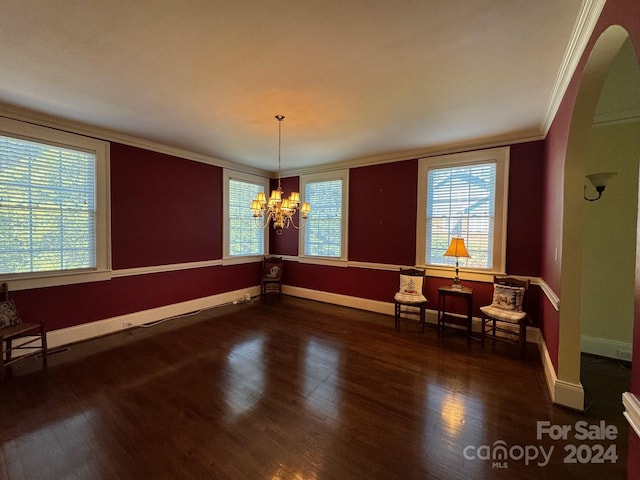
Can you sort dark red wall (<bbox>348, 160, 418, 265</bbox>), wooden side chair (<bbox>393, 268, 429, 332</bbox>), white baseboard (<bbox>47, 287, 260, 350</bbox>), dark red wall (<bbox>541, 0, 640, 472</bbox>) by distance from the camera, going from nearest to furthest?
dark red wall (<bbox>541, 0, 640, 472</bbox>) < white baseboard (<bbox>47, 287, 260, 350</bbox>) < wooden side chair (<bbox>393, 268, 429, 332</bbox>) < dark red wall (<bbox>348, 160, 418, 265</bbox>)

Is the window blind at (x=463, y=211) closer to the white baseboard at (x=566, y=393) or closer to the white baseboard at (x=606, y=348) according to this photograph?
the white baseboard at (x=606, y=348)

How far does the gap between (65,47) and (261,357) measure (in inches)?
126

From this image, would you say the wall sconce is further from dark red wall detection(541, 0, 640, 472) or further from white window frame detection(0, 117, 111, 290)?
white window frame detection(0, 117, 111, 290)

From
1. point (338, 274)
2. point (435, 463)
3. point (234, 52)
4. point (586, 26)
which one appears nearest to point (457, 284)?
point (338, 274)

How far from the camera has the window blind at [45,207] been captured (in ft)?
9.74

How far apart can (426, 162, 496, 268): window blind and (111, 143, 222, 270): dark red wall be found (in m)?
3.81

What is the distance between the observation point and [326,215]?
548 centimetres

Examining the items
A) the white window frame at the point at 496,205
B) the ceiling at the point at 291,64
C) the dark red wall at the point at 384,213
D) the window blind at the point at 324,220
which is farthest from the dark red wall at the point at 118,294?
the white window frame at the point at 496,205

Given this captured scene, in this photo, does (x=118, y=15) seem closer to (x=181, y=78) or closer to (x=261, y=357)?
(x=181, y=78)

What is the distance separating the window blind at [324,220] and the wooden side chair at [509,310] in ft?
8.72

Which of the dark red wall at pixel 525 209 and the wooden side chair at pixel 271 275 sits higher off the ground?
the dark red wall at pixel 525 209

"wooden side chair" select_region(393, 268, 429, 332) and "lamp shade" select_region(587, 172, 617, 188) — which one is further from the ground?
"lamp shade" select_region(587, 172, 617, 188)

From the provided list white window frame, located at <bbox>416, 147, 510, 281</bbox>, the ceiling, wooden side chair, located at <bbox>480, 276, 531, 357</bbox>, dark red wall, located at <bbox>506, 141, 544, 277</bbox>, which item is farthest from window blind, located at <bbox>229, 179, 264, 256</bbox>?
dark red wall, located at <bbox>506, 141, 544, 277</bbox>

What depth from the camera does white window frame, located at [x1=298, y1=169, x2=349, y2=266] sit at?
518 centimetres
